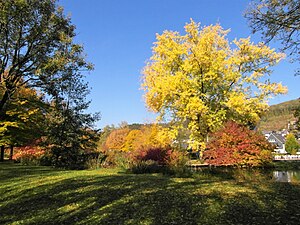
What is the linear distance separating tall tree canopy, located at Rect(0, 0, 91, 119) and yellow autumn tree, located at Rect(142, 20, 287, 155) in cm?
686

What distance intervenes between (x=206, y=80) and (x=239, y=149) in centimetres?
696

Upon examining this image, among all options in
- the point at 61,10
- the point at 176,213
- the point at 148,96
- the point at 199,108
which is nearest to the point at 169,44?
the point at 148,96

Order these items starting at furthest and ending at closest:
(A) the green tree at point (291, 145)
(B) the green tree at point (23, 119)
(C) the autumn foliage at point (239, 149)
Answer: (A) the green tree at point (291, 145) < (B) the green tree at point (23, 119) < (C) the autumn foliage at point (239, 149)

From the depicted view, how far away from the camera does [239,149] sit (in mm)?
14422

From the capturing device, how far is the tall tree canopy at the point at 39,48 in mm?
15219

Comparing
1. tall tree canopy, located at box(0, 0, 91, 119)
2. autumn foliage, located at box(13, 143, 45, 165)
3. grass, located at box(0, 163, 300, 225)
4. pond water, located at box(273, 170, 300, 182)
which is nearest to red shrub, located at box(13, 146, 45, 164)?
autumn foliage, located at box(13, 143, 45, 165)

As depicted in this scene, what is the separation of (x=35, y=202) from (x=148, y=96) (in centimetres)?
1541

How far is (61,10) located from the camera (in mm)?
16625

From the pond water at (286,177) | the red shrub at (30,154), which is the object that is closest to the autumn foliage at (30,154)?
the red shrub at (30,154)

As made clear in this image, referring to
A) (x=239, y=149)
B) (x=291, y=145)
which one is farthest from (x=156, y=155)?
(x=291, y=145)

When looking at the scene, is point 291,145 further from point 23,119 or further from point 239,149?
point 23,119

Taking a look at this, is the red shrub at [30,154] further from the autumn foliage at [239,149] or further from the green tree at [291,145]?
the green tree at [291,145]

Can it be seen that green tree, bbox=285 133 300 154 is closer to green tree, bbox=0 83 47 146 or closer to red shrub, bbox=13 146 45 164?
red shrub, bbox=13 146 45 164

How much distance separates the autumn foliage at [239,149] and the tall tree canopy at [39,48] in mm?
9755
